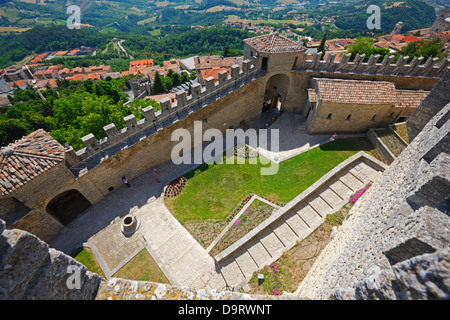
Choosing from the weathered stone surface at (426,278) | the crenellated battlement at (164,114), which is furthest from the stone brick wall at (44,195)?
the weathered stone surface at (426,278)

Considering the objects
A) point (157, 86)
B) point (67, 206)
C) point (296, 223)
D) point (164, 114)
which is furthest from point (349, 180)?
point (157, 86)

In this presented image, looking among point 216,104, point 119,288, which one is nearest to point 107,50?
point 216,104

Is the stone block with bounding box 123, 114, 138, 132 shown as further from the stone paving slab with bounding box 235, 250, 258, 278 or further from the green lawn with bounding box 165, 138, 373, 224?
the stone paving slab with bounding box 235, 250, 258, 278

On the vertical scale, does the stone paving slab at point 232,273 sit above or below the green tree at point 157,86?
above

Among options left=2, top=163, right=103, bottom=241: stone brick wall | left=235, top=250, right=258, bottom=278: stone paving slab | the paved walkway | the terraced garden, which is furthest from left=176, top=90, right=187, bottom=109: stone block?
left=235, top=250, right=258, bottom=278: stone paving slab

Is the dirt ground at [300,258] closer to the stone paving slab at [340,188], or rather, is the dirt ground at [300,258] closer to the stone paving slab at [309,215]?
the stone paving slab at [309,215]
